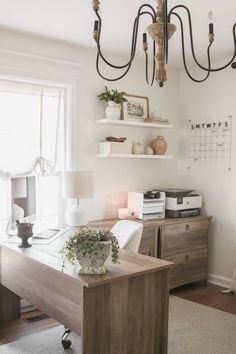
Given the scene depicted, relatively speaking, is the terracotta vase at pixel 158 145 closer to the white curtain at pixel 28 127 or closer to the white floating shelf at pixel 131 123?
the white floating shelf at pixel 131 123

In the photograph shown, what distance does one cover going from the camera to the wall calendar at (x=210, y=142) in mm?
4078

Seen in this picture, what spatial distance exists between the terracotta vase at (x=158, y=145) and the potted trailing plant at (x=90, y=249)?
2.24 m

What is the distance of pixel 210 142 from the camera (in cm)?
424

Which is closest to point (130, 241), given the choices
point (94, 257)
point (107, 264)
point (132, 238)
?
point (132, 238)

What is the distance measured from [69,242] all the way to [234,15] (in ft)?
7.00

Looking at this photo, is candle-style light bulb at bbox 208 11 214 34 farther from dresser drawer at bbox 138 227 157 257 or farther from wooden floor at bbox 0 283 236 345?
wooden floor at bbox 0 283 236 345

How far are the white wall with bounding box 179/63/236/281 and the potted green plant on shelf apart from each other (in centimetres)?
108

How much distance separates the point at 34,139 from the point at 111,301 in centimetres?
192

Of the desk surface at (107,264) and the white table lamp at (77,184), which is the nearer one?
the desk surface at (107,264)

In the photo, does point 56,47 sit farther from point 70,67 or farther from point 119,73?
point 119,73

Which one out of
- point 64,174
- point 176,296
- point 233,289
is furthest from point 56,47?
point 233,289

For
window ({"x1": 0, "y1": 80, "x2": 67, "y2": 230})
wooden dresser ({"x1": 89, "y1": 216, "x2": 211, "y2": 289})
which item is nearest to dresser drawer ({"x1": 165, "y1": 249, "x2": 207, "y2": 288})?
wooden dresser ({"x1": 89, "y1": 216, "x2": 211, "y2": 289})

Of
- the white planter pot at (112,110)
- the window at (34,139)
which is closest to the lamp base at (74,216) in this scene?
the window at (34,139)

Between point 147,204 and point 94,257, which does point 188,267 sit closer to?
point 147,204
